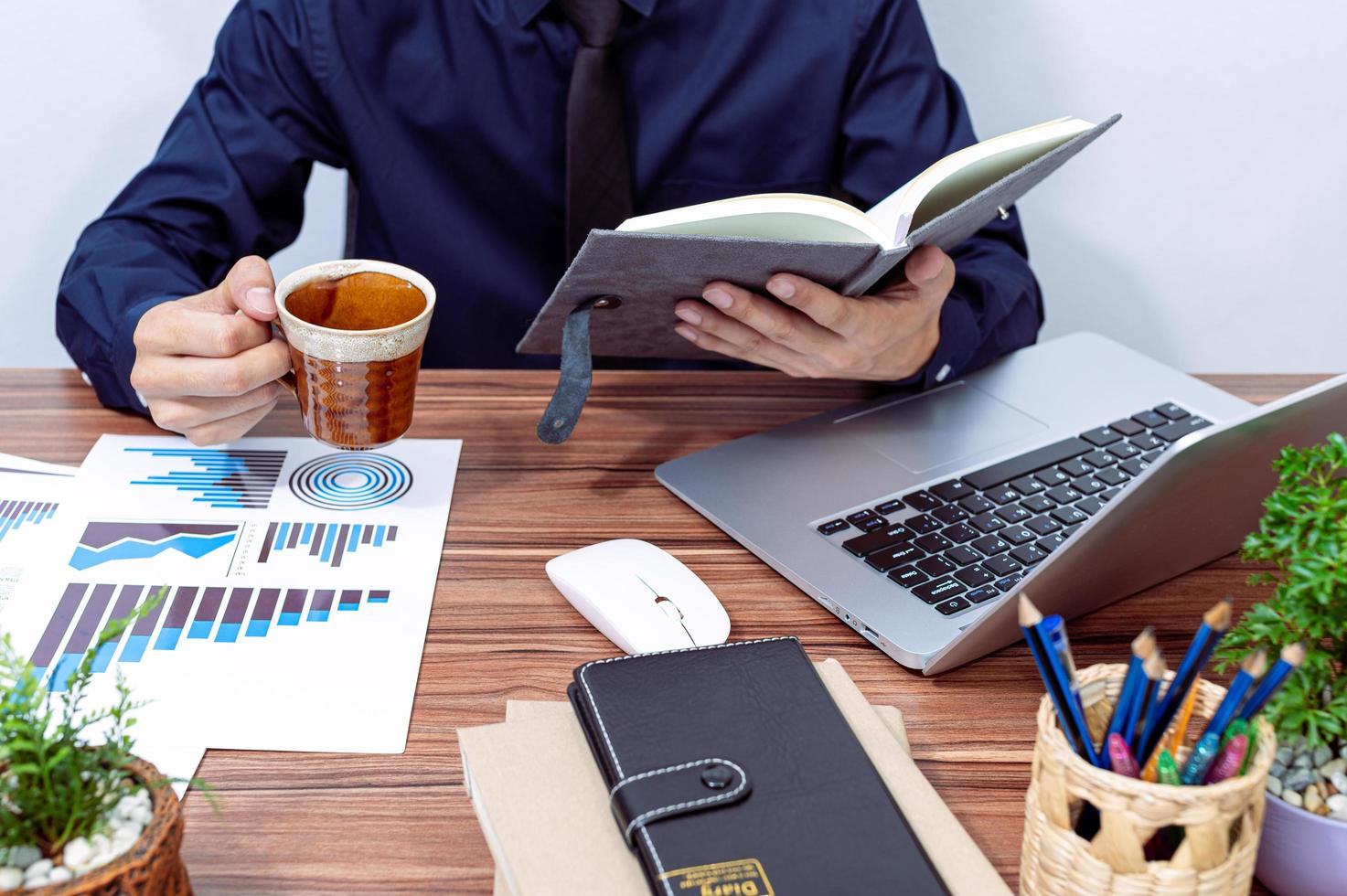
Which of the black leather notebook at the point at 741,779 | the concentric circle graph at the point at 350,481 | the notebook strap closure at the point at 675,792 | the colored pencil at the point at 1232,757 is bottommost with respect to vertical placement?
the concentric circle graph at the point at 350,481

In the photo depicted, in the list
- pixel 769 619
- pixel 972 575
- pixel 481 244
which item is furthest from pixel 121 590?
pixel 481 244

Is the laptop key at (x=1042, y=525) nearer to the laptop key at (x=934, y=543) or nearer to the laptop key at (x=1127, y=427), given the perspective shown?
the laptop key at (x=934, y=543)

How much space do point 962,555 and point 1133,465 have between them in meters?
0.26

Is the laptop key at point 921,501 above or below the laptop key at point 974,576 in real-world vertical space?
below

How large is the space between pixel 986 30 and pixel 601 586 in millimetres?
1326

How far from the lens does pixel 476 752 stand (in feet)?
2.01

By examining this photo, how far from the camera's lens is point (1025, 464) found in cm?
102

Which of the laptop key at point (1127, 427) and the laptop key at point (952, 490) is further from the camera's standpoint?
the laptop key at point (1127, 427)

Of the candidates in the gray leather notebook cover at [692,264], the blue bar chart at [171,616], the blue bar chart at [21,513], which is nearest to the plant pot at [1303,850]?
the gray leather notebook cover at [692,264]

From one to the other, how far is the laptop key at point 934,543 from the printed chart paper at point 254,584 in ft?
1.24

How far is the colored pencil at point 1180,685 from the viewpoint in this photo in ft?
1.59

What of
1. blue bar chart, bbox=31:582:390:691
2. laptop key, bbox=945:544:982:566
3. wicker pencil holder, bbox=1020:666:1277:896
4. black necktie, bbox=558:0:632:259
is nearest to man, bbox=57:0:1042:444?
black necktie, bbox=558:0:632:259

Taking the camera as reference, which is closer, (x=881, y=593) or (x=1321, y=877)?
(x=1321, y=877)

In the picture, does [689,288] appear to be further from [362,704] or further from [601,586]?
[362,704]
